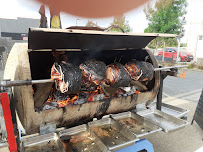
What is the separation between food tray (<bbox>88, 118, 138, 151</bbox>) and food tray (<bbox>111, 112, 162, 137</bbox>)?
130mm

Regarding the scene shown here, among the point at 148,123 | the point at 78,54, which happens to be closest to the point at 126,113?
the point at 148,123

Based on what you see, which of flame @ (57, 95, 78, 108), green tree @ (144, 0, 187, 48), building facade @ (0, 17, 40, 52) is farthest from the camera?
building facade @ (0, 17, 40, 52)

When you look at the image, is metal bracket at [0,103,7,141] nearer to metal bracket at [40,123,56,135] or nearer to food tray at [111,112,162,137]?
metal bracket at [40,123,56,135]

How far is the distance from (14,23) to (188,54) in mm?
21640

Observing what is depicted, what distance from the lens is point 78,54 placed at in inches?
90.5

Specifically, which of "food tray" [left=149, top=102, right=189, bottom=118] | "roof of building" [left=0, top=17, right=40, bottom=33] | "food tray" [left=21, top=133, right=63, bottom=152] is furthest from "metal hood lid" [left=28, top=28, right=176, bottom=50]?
"roof of building" [left=0, top=17, right=40, bottom=33]

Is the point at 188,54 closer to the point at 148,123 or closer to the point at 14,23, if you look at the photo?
the point at 148,123

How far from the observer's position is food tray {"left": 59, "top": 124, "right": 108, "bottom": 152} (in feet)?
5.19

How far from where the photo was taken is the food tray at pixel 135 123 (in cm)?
189

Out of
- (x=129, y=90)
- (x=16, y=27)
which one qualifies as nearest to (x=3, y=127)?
(x=129, y=90)

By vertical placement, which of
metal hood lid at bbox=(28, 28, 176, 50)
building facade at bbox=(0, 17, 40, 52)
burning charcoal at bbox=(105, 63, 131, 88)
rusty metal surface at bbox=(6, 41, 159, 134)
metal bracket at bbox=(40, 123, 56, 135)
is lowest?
metal bracket at bbox=(40, 123, 56, 135)

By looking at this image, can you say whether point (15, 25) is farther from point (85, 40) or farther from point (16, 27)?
point (85, 40)

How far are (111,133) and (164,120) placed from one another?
86cm

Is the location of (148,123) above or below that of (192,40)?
below
